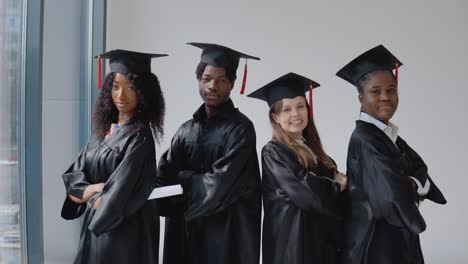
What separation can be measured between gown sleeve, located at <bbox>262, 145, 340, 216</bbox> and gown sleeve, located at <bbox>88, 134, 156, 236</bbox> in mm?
652

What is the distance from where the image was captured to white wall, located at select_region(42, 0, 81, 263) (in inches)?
170

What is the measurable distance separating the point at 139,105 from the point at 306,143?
3.07 ft

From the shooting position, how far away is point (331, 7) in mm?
5586

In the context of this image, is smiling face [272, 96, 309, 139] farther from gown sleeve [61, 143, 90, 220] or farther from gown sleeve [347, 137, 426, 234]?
gown sleeve [61, 143, 90, 220]

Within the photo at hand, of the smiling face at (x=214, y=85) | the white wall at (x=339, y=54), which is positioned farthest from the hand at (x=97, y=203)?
the white wall at (x=339, y=54)

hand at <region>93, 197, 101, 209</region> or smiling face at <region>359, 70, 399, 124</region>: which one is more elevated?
smiling face at <region>359, 70, 399, 124</region>

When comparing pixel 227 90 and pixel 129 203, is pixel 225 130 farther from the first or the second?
pixel 129 203

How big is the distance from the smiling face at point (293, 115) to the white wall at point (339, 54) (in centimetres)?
251

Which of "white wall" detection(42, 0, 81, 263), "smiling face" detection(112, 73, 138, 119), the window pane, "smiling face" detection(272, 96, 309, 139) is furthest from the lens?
"white wall" detection(42, 0, 81, 263)

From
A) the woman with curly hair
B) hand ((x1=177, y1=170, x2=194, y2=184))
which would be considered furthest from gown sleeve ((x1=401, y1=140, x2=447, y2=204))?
the woman with curly hair

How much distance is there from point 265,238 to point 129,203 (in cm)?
85

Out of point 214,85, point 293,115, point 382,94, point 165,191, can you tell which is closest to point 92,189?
point 165,191

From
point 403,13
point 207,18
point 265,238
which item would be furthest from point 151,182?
point 403,13

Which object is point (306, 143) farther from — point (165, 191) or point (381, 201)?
point (165, 191)
